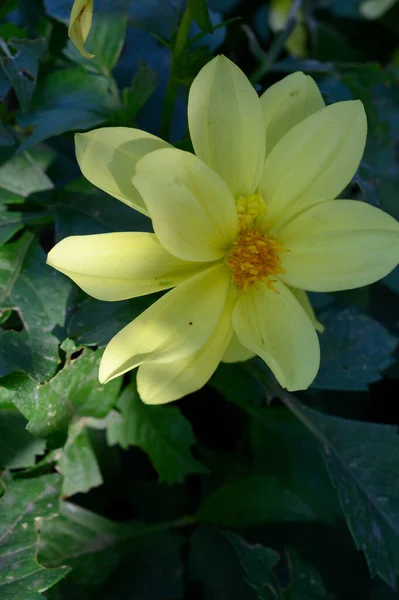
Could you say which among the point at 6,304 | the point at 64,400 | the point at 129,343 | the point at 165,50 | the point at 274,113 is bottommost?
the point at 64,400

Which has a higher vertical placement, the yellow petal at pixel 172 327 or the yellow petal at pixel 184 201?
the yellow petal at pixel 184 201

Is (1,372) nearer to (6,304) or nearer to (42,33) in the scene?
(6,304)

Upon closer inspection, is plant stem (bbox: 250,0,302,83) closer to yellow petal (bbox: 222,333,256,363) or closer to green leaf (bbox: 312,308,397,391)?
green leaf (bbox: 312,308,397,391)

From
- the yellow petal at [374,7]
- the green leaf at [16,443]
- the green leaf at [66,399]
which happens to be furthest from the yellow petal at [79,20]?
the yellow petal at [374,7]

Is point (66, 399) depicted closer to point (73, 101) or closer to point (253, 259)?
point (253, 259)

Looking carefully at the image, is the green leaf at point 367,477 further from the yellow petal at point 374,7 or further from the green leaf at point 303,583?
the yellow petal at point 374,7

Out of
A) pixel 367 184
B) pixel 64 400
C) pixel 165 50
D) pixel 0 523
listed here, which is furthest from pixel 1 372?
pixel 165 50

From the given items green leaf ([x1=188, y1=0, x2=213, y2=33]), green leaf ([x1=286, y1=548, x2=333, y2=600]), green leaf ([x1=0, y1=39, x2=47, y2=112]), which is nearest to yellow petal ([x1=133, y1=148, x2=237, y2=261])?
green leaf ([x1=188, y1=0, x2=213, y2=33])
